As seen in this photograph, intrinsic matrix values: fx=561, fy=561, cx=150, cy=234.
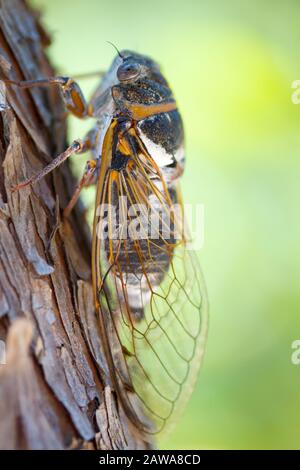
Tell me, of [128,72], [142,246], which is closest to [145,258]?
[142,246]

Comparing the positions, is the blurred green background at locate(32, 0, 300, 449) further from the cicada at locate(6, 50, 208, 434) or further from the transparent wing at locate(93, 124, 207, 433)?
the transparent wing at locate(93, 124, 207, 433)

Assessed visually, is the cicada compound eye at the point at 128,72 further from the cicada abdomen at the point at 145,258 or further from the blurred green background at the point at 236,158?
the blurred green background at the point at 236,158

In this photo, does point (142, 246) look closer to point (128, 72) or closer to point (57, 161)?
point (57, 161)

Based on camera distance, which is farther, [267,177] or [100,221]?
[267,177]

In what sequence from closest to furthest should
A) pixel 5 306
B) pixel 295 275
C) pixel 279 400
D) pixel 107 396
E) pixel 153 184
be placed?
pixel 5 306 → pixel 107 396 → pixel 153 184 → pixel 279 400 → pixel 295 275

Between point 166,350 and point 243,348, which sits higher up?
point 166,350

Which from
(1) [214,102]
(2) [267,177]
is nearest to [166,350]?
(2) [267,177]

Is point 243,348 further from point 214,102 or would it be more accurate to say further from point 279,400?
point 214,102
